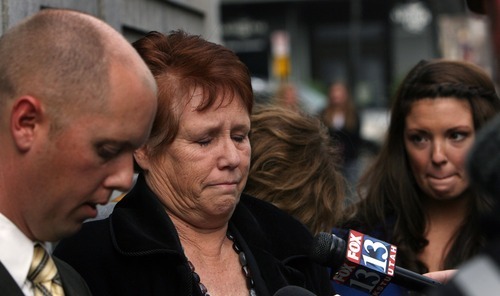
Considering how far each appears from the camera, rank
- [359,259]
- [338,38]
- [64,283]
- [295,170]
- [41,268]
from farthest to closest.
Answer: [338,38] < [295,170] < [359,259] < [64,283] < [41,268]

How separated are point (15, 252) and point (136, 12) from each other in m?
2.76

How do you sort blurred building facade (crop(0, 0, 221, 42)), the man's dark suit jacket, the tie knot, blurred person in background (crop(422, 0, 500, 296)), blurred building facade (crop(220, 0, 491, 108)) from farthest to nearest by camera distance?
1. blurred building facade (crop(220, 0, 491, 108))
2. blurred building facade (crop(0, 0, 221, 42))
3. the tie knot
4. the man's dark suit jacket
5. blurred person in background (crop(422, 0, 500, 296))

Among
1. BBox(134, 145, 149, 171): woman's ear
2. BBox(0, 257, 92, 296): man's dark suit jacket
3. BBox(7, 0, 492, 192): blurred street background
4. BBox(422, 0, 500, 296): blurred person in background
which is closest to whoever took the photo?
BBox(422, 0, 500, 296): blurred person in background

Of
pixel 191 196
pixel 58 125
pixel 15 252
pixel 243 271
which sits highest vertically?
pixel 58 125

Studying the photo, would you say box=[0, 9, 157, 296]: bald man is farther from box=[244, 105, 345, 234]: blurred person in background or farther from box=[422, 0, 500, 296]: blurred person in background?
box=[244, 105, 345, 234]: blurred person in background

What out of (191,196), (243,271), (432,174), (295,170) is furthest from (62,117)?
(432,174)

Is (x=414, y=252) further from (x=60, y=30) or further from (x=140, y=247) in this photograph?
(x=60, y=30)

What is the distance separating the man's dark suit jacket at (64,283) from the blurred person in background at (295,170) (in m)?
1.46

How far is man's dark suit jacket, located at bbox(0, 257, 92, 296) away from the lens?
219 cm

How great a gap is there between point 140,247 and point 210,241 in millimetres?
349

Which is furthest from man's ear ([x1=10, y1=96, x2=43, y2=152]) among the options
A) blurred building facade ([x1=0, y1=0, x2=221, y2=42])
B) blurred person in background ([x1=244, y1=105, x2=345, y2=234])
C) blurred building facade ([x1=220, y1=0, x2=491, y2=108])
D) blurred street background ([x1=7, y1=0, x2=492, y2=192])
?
blurred building facade ([x1=220, y1=0, x2=491, y2=108])

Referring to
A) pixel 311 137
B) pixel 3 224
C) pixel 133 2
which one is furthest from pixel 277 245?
pixel 133 2

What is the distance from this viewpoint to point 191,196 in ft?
10.4

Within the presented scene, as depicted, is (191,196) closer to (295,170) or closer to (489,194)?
(295,170)
